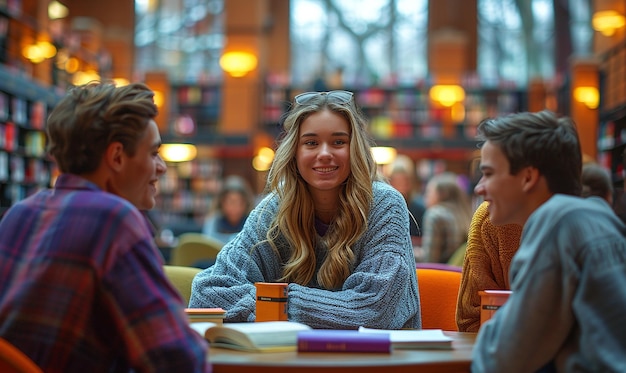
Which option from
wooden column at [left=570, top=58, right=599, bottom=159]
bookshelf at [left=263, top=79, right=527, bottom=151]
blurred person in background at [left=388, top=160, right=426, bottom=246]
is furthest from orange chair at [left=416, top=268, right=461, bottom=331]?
bookshelf at [left=263, top=79, right=527, bottom=151]

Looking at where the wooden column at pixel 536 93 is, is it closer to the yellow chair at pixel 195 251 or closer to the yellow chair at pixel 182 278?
the yellow chair at pixel 195 251

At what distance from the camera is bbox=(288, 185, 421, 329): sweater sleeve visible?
228cm

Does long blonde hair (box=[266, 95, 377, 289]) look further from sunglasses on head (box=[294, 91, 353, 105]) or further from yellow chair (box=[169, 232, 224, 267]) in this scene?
yellow chair (box=[169, 232, 224, 267])

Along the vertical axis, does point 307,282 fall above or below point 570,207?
below

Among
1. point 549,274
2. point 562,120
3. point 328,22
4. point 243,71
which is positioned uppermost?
point 328,22

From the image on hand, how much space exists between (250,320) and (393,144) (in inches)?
536

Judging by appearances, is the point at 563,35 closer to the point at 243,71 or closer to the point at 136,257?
the point at 243,71

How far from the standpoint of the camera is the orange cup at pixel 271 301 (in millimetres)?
2230

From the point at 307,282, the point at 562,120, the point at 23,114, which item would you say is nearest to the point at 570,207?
the point at 562,120

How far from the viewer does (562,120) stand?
1.75 metres

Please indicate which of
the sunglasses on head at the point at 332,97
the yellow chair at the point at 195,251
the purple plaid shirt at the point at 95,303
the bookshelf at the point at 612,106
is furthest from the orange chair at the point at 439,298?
the bookshelf at the point at 612,106

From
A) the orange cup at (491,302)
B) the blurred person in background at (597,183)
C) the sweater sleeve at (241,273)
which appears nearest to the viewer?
the orange cup at (491,302)

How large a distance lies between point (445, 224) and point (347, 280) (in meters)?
3.61

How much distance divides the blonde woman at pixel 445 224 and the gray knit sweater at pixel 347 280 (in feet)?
10.8
